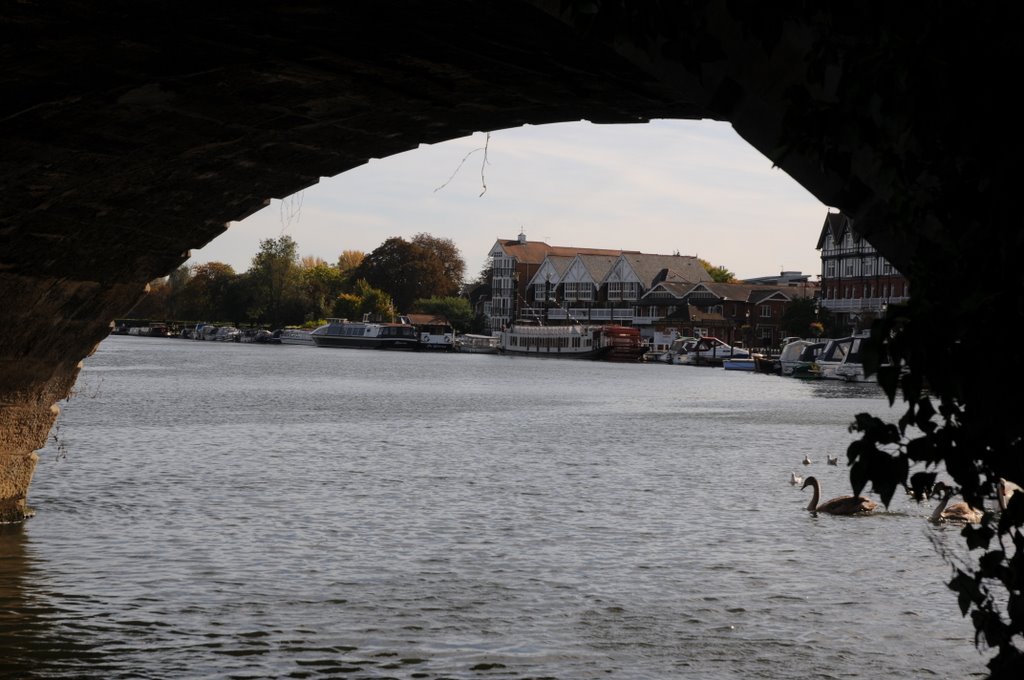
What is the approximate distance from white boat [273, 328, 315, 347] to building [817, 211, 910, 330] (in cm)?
7183

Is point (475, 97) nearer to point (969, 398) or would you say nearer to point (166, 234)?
point (166, 234)

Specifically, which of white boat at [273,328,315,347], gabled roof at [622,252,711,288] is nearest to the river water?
gabled roof at [622,252,711,288]

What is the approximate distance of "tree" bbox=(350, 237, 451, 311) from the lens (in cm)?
17562

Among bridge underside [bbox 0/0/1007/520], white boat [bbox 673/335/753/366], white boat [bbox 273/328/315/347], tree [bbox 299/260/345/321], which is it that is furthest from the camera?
tree [bbox 299/260/345/321]

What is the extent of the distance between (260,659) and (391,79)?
5374mm

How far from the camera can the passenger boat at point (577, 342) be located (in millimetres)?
127688

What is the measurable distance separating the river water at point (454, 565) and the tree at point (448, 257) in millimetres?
144951

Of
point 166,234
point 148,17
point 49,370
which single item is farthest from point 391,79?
point 49,370

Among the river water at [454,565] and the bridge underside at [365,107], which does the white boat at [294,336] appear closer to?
the river water at [454,565]

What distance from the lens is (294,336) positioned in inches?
6496

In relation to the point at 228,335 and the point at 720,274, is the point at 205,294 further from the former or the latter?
the point at 720,274

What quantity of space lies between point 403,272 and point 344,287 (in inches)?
464

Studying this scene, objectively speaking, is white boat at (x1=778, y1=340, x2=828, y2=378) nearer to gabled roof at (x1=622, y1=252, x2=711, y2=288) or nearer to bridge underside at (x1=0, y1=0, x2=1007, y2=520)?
gabled roof at (x1=622, y1=252, x2=711, y2=288)

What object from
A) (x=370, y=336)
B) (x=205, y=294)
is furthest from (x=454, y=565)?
(x=205, y=294)
